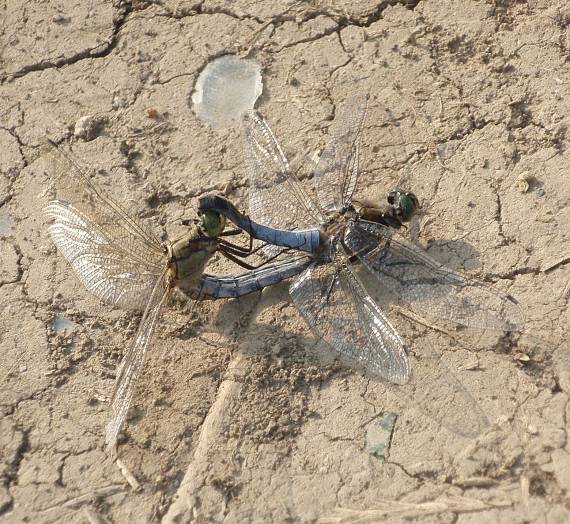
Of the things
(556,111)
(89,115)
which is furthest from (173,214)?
A: (556,111)

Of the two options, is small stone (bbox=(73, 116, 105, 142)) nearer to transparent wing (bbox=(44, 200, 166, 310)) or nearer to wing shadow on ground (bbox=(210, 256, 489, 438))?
transparent wing (bbox=(44, 200, 166, 310))

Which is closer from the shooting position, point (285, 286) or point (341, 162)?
point (285, 286)

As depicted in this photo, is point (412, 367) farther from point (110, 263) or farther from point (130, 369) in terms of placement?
point (110, 263)

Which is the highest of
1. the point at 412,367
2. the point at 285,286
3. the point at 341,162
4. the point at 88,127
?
the point at 88,127

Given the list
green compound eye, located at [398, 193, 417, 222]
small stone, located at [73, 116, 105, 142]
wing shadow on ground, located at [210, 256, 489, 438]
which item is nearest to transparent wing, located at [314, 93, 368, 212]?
green compound eye, located at [398, 193, 417, 222]

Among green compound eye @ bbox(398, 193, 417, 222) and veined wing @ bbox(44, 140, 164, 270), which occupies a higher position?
veined wing @ bbox(44, 140, 164, 270)

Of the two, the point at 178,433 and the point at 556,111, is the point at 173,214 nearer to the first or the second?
the point at 178,433

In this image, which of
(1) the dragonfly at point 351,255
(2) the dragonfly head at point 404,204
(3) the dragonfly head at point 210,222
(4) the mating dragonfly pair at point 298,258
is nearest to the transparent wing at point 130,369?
(4) the mating dragonfly pair at point 298,258

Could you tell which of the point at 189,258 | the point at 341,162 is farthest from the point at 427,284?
the point at 189,258
